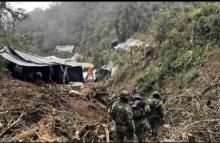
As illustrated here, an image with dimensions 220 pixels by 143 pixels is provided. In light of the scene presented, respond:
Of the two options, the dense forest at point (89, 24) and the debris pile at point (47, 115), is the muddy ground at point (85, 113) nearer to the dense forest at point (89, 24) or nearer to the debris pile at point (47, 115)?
the debris pile at point (47, 115)

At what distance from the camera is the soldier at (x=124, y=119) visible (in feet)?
35.1

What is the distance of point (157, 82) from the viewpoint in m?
20.8

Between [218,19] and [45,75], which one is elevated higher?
[218,19]

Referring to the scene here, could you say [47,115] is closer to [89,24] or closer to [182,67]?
[182,67]

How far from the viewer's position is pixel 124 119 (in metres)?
10.8

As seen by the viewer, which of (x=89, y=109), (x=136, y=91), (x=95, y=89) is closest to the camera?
(x=89, y=109)

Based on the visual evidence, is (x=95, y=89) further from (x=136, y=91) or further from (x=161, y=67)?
(x=161, y=67)

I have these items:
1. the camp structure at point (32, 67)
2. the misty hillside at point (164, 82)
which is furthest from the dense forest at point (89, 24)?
the camp structure at point (32, 67)

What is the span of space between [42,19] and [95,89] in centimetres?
4973

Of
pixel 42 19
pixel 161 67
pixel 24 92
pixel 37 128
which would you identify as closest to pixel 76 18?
pixel 42 19

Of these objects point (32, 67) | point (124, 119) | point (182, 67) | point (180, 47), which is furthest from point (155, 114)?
point (180, 47)

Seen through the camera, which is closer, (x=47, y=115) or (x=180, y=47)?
(x=47, y=115)

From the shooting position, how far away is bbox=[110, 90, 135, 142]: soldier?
10688 millimetres

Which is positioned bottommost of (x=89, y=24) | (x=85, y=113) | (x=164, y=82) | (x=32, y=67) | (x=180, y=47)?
(x=85, y=113)
